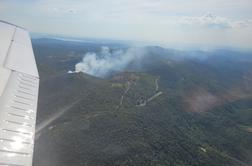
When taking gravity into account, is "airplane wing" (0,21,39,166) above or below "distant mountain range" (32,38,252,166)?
above

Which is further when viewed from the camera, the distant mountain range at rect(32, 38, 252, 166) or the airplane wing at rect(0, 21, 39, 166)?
the distant mountain range at rect(32, 38, 252, 166)

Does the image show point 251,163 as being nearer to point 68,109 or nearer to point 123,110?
point 123,110

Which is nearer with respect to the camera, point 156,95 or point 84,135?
point 84,135

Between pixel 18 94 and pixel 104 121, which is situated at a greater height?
pixel 18 94

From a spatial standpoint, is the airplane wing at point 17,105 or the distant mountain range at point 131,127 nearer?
the airplane wing at point 17,105

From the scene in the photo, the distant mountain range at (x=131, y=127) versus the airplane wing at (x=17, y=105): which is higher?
the airplane wing at (x=17, y=105)

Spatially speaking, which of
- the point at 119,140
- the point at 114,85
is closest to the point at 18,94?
the point at 119,140

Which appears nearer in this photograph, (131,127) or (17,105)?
(17,105)

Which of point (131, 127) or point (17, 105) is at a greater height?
point (17, 105)
